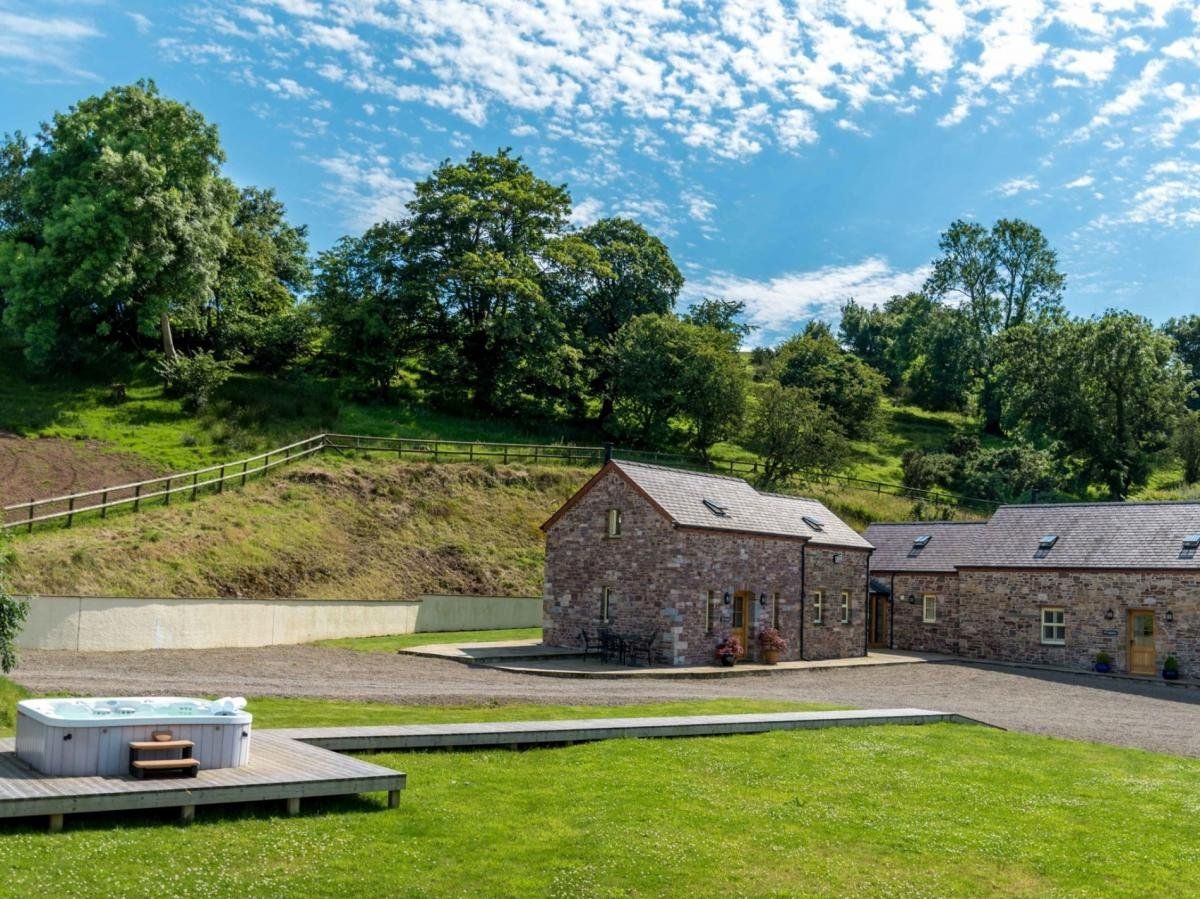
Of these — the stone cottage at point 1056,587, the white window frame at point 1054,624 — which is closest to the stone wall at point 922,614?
the stone cottage at point 1056,587

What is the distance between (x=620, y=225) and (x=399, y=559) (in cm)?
3479

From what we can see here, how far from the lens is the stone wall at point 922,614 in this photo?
129 feet

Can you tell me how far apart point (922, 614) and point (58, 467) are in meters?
32.7

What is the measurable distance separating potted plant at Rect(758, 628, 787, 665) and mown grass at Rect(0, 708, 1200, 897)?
16107 millimetres

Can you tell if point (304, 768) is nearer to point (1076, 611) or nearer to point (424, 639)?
point (424, 639)

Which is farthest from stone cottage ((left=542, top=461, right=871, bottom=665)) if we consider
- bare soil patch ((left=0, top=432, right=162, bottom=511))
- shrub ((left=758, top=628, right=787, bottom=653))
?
bare soil patch ((left=0, top=432, right=162, bottom=511))

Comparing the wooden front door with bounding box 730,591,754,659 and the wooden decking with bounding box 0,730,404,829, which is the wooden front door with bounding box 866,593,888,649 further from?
the wooden decking with bounding box 0,730,404,829

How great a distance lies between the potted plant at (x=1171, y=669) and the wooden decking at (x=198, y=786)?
28.4m

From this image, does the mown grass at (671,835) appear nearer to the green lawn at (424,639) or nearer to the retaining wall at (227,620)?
the retaining wall at (227,620)

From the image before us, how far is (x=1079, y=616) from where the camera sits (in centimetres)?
3525

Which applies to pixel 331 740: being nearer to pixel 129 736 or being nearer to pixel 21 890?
pixel 129 736

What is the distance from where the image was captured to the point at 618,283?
6838 centimetres

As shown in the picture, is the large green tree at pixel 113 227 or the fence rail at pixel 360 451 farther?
the large green tree at pixel 113 227

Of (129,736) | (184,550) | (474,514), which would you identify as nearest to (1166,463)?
(474,514)
